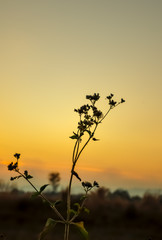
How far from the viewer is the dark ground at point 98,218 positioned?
33.5 feet

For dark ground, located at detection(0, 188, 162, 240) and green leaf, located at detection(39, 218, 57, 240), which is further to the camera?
dark ground, located at detection(0, 188, 162, 240)

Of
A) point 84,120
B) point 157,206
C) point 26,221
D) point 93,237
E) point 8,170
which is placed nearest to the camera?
point 8,170

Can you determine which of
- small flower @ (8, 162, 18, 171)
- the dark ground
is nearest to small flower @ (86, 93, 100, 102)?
small flower @ (8, 162, 18, 171)

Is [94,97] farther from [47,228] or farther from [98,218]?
[98,218]

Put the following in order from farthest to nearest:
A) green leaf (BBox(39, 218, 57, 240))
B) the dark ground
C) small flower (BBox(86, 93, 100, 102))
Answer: the dark ground, small flower (BBox(86, 93, 100, 102)), green leaf (BBox(39, 218, 57, 240))

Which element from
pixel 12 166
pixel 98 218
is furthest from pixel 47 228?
pixel 98 218

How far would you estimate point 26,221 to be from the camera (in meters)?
11.3

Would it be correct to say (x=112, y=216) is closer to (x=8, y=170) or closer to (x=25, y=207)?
(x=25, y=207)

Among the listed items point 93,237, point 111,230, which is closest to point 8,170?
point 93,237

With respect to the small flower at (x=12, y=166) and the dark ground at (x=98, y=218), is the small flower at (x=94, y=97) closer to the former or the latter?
the small flower at (x=12, y=166)

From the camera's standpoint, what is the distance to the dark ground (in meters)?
10.2

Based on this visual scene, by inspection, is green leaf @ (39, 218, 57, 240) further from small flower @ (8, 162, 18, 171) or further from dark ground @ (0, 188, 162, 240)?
dark ground @ (0, 188, 162, 240)

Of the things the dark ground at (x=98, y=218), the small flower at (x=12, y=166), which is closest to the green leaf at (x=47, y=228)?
the small flower at (x=12, y=166)

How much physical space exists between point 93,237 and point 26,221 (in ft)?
8.40
